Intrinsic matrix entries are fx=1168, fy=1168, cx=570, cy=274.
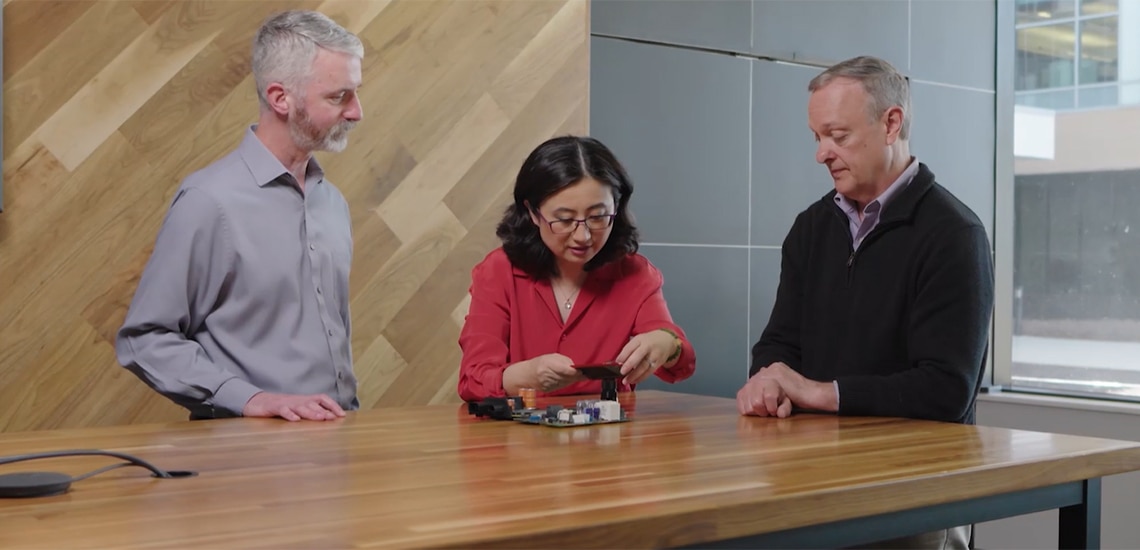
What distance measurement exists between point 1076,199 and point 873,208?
319 cm

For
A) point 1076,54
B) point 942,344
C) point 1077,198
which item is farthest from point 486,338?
point 1076,54

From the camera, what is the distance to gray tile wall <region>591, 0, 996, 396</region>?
4.39 metres

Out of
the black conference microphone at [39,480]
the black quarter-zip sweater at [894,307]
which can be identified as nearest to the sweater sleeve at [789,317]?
the black quarter-zip sweater at [894,307]

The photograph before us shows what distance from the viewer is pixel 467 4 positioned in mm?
3902

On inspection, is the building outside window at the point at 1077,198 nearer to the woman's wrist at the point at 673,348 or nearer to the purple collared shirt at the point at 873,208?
the purple collared shirt at the point at 873,208

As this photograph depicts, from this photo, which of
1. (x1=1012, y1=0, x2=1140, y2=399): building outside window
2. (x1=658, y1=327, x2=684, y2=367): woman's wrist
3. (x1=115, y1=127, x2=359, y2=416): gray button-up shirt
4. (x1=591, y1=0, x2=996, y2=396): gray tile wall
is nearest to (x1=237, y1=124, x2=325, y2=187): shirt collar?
(x1=115, y1=127, x2=359, y2=416): gray button-up shirt

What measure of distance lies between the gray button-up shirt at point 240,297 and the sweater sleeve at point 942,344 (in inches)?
47.4

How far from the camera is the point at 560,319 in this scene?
2873 millimetres

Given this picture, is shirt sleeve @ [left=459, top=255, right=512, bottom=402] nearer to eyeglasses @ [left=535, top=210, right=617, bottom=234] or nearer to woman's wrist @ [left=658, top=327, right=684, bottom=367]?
eyeglasses @ [left=535, top=210, right=617, bottom=234]

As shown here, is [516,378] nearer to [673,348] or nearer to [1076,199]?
[673,348]

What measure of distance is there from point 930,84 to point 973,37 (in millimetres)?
389

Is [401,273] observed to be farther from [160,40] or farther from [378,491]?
[378,491]

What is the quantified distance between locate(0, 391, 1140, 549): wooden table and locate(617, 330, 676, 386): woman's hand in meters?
0.16

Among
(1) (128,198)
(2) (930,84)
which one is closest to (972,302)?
(1) (128,198)
